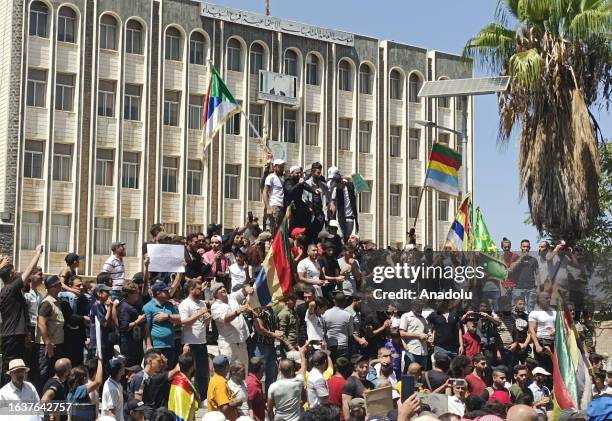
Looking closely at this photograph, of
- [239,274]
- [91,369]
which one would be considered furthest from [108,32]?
[91,369]

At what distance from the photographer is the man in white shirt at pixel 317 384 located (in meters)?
15.1

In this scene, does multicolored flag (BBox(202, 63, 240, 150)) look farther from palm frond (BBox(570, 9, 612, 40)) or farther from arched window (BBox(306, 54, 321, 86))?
arched window (BBox(306, 54, 321, 86))

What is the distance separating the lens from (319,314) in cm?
1780

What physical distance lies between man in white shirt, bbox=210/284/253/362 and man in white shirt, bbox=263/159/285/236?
4818mm

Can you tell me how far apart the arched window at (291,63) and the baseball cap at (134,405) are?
4310cm

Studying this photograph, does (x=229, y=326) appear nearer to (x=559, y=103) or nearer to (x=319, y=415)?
(x=319, y=415)

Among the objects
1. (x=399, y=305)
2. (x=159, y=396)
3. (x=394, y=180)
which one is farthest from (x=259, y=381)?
(x=394, y=180)

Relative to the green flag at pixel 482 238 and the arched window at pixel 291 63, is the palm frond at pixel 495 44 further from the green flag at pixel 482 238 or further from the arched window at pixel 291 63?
the arched window at pixel 291 63

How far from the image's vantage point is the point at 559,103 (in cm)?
2545

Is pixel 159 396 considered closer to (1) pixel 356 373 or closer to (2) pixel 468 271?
(1) pixel 356 373

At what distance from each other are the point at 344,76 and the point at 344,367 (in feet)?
141

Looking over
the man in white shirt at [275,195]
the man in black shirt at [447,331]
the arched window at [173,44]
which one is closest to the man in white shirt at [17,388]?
the man in black shirt at [447,331]

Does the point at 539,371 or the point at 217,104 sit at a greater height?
the point at 217,104

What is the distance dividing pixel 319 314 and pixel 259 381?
3.00 m
